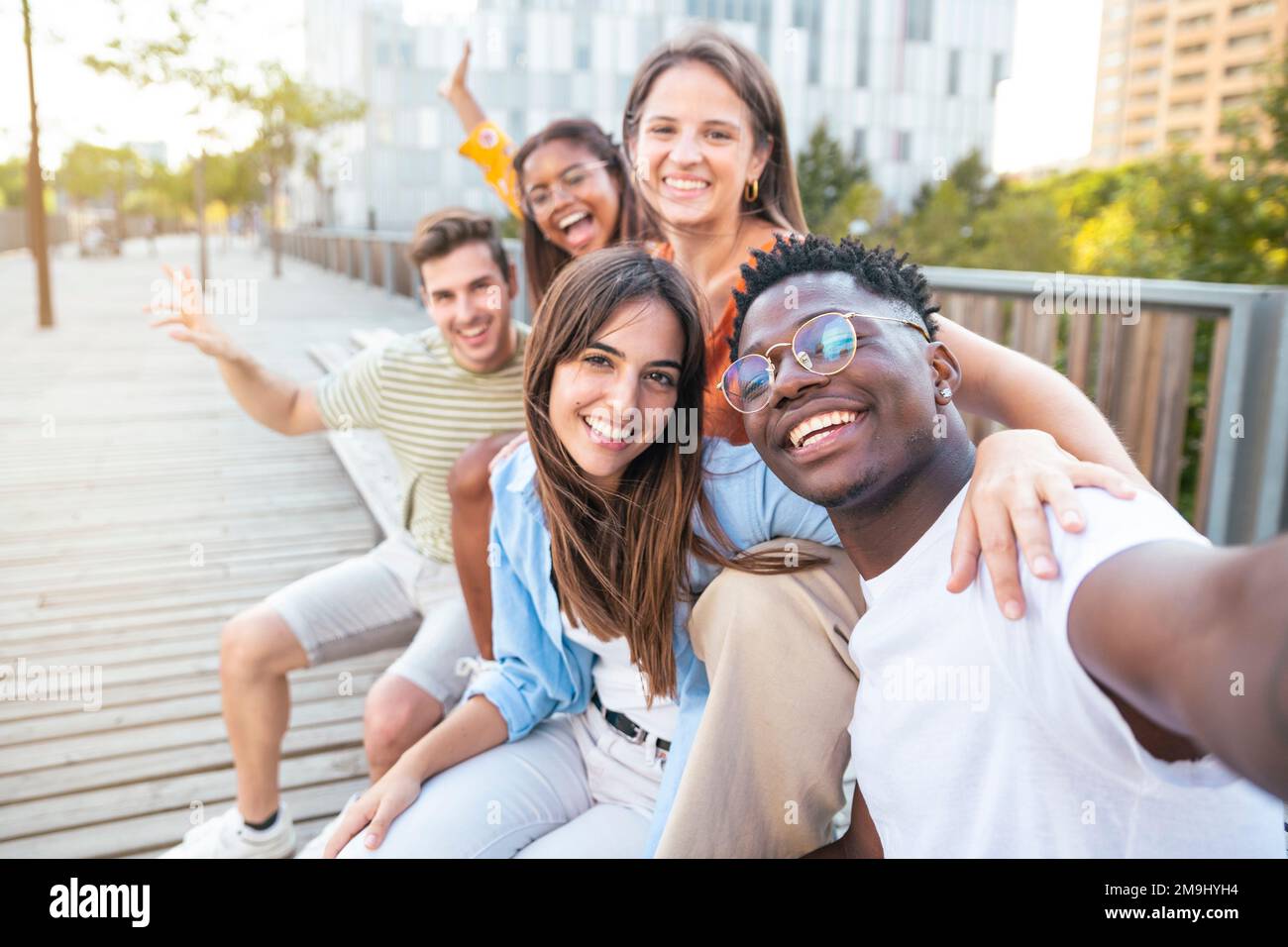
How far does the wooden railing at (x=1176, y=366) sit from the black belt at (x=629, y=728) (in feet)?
6.48

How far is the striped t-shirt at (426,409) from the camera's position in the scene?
2984 mm

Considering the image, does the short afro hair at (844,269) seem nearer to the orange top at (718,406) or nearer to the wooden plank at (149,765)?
the orange top at (718,406)

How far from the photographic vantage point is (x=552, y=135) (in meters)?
3.10

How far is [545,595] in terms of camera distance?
7.10 ft

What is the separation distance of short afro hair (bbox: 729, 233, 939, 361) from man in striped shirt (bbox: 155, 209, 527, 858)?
57.3 inches

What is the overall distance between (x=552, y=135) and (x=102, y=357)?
956cm

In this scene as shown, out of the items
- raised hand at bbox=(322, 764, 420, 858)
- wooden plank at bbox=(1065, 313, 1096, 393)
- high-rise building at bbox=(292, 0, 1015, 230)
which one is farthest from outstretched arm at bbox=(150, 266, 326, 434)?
high-rise building at bbox=(292, 0, 1015, 230)

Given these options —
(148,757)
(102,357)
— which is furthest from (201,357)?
(148,757)

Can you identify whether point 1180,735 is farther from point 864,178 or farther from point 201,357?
point 864,178

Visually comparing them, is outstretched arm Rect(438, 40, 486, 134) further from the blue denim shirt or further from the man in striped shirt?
the blue denim shirt

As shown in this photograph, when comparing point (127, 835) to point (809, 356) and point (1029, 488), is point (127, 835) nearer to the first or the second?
point (809, 356)

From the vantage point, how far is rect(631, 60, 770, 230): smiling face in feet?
7.92
